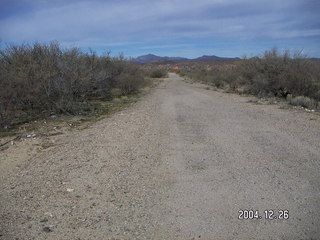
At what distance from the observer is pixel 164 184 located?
5.80 meters

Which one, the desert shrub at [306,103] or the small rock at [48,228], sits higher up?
the desert shrub at [306,103]

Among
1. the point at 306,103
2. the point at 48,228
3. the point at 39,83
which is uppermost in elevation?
the point at 39,83

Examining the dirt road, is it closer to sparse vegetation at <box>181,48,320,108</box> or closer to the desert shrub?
the desert shrub

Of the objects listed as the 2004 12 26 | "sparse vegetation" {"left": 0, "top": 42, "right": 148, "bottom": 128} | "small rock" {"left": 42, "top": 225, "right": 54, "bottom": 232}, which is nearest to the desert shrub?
"sparse vegetation" {"left": 0, "top": 42, "right": 148, "bottom": 128}

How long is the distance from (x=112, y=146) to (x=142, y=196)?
3483 millimetres

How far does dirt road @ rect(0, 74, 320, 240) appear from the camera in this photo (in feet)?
13.9

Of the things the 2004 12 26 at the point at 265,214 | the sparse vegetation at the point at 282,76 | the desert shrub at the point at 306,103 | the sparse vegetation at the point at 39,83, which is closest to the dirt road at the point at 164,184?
the 2004 12 26 at the point at 265,214

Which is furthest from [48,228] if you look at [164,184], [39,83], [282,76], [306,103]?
[282,76]

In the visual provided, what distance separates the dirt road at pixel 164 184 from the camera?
423cm

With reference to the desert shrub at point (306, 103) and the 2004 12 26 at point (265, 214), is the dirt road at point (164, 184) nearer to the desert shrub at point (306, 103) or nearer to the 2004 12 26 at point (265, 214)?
the 2004 12 26 at point (265, 214)

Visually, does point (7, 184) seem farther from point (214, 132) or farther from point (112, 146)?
point (214, 132)

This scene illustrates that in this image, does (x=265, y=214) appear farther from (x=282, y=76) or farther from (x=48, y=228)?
(x=282, y=76)

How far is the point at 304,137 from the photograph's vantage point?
8.92 metres

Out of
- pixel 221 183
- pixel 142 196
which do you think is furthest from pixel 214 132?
pixel 142 196
